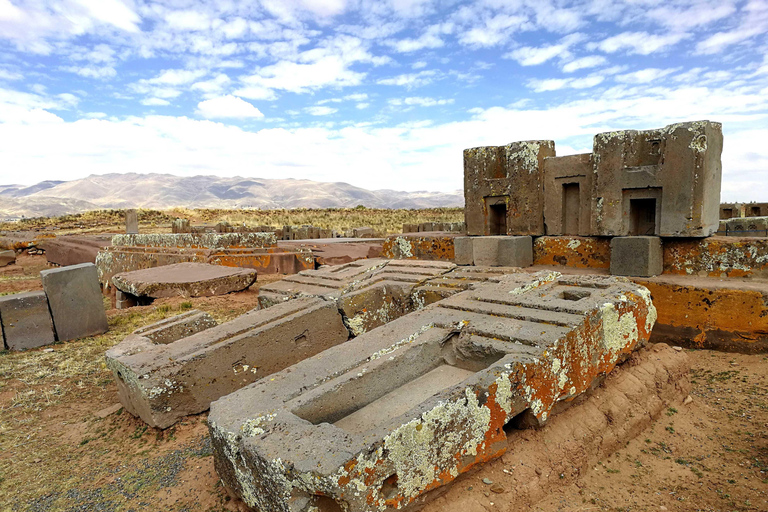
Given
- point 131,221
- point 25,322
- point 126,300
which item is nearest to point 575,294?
point 25,322

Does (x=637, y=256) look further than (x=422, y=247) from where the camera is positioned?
No

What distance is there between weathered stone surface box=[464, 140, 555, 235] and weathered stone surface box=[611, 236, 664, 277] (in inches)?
39.7

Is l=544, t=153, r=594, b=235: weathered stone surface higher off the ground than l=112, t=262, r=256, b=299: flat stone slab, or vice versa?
l=544, t=153, r=594, b=235: weathered stone surface

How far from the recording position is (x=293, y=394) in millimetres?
2514

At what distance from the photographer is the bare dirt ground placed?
2.35 metres

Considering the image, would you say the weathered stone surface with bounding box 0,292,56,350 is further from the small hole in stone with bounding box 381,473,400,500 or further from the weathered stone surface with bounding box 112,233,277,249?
the small hole in stone with bounding box 381,473,400,500

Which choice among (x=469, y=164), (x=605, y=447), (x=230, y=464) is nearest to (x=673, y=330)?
(x=605, y=447)

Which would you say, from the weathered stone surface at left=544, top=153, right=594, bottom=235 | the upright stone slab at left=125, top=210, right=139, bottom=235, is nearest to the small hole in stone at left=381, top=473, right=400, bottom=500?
the weathered stone surface at left=544, top=153, right=594, bottom=235

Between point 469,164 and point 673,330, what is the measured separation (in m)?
3.11

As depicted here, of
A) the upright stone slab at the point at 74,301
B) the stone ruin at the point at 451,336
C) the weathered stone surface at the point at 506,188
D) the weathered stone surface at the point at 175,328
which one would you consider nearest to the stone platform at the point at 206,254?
the upright stone slab at the point at 74,301

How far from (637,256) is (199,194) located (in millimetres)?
158073

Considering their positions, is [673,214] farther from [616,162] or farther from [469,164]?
[469,164]

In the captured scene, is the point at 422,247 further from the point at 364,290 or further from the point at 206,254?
the point at 206,254

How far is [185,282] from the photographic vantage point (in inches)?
284
